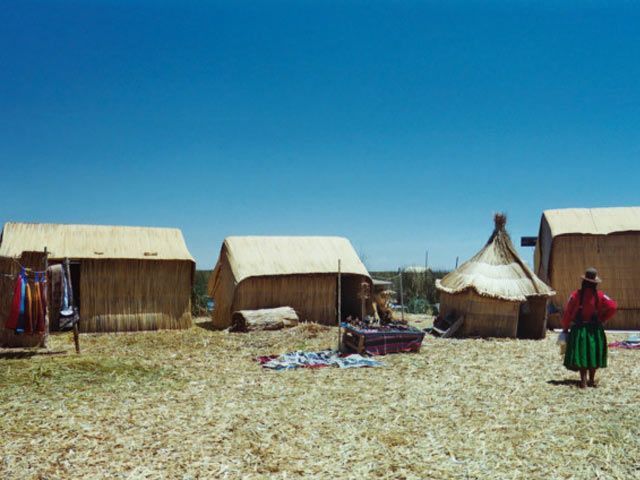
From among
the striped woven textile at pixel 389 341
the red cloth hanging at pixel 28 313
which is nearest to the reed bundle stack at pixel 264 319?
the striped woven textile at pixel 389 341

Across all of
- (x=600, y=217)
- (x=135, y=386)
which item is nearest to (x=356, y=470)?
(x=135, y=386)

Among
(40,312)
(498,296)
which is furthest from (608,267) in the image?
(40,312)

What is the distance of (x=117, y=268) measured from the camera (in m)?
12.9

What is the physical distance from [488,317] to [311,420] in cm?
802

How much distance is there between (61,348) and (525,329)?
10.9 metres

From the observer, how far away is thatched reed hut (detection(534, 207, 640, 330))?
1488cm

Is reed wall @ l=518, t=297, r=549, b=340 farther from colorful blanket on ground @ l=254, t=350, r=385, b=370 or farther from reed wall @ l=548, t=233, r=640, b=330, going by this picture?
colorful blanket on ground @ l=254, t=350, r=385, b=370

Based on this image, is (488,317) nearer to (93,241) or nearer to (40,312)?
(40,312)

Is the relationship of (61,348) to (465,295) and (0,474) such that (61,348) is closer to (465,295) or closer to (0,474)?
(0,474)

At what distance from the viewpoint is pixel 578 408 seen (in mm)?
6289

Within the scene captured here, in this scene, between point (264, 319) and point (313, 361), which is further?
point (264, 319)

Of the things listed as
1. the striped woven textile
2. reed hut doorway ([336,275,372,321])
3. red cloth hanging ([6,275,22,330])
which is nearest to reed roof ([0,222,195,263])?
red cloth hanging ([6,275,22,330])

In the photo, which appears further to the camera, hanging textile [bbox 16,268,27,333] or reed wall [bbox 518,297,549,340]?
reed wall [bbox 518,297,549,340]

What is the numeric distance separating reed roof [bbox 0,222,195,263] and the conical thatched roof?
22.7 feet
